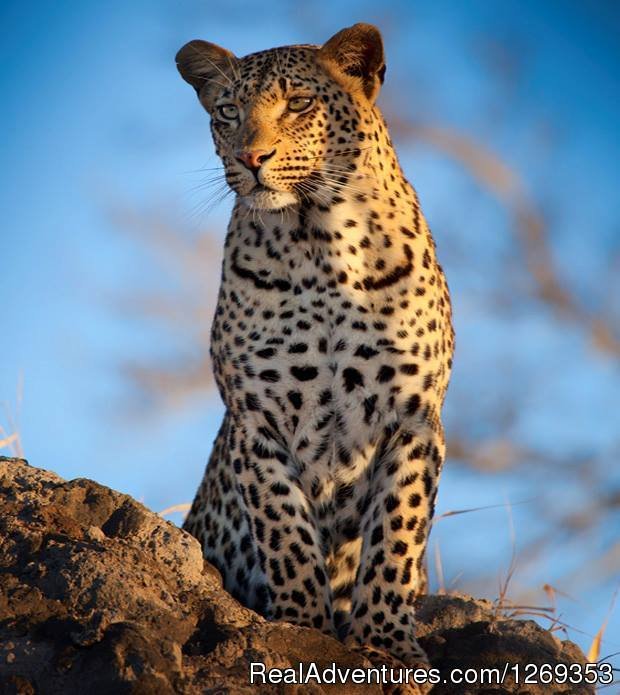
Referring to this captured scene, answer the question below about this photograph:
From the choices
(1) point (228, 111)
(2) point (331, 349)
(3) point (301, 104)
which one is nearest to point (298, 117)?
(3) point (301, 104)

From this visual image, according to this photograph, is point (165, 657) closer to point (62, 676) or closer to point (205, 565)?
point (62, 676)

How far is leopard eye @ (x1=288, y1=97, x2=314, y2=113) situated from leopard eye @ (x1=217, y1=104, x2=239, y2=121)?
38 cm

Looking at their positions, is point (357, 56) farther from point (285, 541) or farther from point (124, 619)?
point (124, 619)

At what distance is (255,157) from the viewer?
671 centimetres

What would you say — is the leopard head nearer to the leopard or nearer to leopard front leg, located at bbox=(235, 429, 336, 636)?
the leopard

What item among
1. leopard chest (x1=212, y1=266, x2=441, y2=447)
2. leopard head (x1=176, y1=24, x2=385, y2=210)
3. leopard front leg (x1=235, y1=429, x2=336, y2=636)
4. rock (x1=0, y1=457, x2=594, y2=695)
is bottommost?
rock (x1=0, y1=457, x2=594, y2=695)

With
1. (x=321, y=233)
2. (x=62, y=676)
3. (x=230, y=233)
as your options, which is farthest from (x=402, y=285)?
(x=62, y=676)

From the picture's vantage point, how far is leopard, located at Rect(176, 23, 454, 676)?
22.7 feet

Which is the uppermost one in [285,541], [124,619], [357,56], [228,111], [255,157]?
[357,56]

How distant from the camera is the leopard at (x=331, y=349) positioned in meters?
6.91

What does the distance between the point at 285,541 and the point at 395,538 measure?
611mm

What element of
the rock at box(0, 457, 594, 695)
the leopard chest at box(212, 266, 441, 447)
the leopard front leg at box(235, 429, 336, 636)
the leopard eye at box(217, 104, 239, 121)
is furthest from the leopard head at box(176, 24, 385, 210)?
the rock at box(0, 457, 594, 695)

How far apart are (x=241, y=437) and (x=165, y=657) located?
77.9 inches

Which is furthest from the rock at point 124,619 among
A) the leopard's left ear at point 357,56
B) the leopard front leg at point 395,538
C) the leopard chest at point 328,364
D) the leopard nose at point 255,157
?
the leopard's left ear at point 357,56
